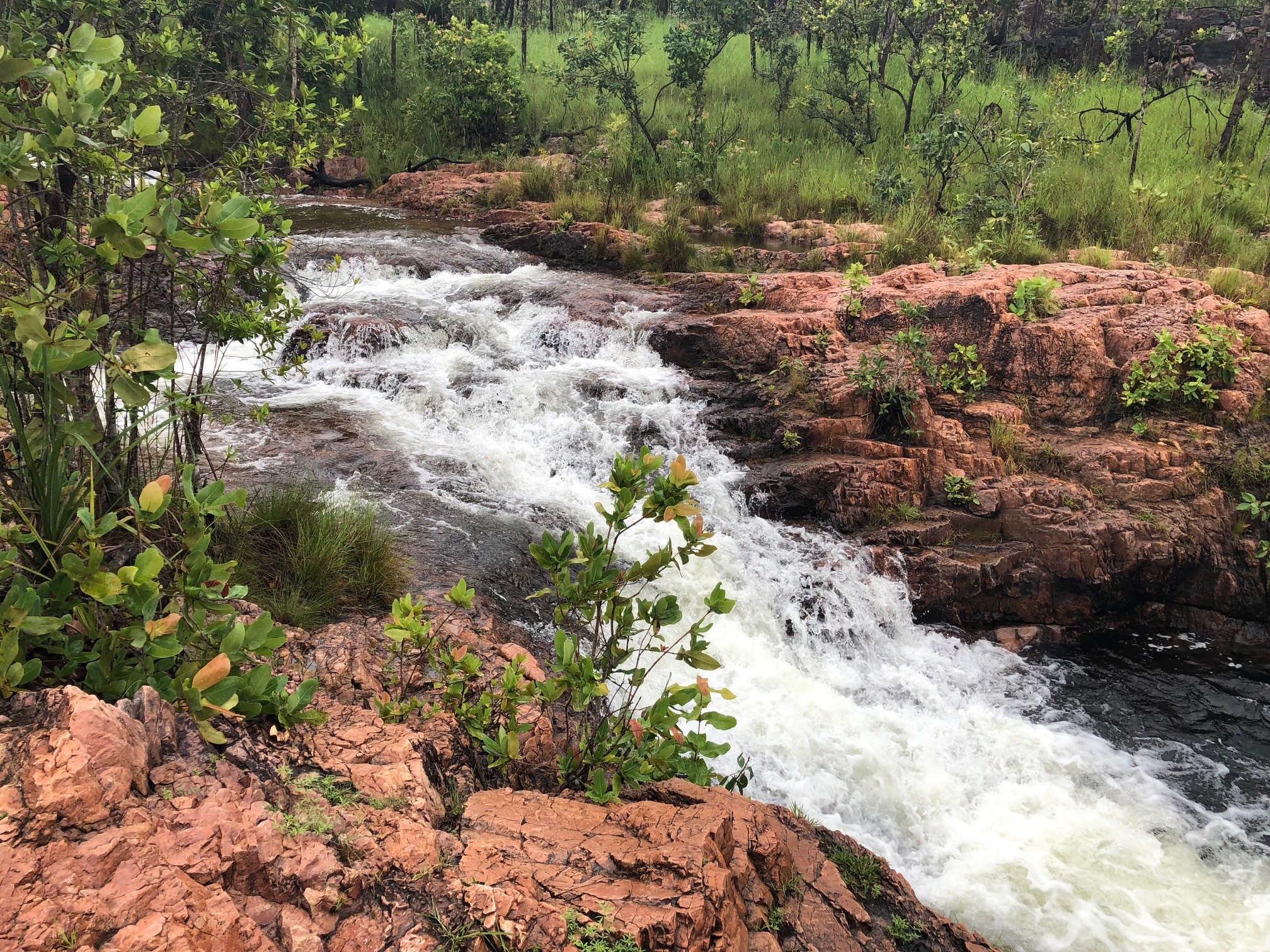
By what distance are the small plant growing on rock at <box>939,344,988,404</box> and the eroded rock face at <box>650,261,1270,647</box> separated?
97 millimetres

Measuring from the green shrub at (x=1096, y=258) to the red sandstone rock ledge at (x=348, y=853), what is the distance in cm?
828

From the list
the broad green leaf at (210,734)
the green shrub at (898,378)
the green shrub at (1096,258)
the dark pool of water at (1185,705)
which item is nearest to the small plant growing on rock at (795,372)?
the green shrub at (898,378)

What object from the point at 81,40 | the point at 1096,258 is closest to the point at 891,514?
the point at 1096,258

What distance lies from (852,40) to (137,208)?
16137mm

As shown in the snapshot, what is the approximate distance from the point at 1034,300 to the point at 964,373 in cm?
112

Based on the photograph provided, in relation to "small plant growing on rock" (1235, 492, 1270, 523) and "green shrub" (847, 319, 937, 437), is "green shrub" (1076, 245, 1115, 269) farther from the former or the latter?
"small plant growing on rock" (1235, 492, 1270, 523)

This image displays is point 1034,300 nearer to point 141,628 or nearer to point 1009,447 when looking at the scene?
point 1009,447

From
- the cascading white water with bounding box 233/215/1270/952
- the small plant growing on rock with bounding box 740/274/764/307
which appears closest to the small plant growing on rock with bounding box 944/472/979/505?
the cascading white water with bounding box 233/215/1270/952

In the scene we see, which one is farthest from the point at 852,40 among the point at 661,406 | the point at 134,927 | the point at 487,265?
the point at 134,927

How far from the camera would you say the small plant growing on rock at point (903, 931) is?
104 inches

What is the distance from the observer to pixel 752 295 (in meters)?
8.74

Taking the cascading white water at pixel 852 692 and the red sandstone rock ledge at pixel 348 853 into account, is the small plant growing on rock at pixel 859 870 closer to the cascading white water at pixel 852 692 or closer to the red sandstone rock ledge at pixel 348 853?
the red sandstone rock ledge at pixel 348 853

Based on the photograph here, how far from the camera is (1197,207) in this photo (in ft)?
30.9

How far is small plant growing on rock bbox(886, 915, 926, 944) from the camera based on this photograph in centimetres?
264
